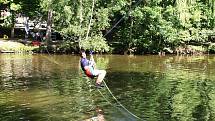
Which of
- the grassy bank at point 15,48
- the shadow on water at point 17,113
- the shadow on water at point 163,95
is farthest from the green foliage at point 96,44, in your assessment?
the shadow on water at point 17,113

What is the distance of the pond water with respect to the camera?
26469 millimetres

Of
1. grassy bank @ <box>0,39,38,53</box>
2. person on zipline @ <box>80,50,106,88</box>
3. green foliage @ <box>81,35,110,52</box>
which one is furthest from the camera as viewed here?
grassy bank @ <box>0,39,38,53</box>

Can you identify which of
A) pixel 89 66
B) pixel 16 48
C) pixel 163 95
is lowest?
pixel 163 95

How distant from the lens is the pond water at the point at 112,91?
2647 centimetres

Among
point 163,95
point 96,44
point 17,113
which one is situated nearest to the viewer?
point 17,113

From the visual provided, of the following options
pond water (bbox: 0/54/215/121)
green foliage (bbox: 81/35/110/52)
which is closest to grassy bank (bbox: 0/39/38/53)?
green foliage (bbox: 81/35/110/52)

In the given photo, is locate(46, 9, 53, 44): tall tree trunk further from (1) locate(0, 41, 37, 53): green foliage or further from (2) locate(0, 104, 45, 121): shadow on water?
(2) locate(0, 104, 45, 121): shadow on water

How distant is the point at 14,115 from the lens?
26297 mm

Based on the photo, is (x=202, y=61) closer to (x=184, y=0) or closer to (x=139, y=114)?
(x=184, y=0)

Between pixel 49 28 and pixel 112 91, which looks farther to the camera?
pixel 49 28

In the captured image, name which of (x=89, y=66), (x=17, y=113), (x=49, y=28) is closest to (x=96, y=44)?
(x=49, y=28)

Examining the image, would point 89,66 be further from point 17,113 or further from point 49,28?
point 49,28

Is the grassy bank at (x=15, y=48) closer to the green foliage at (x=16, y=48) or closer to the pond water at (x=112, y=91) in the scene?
the green foliage at (x=16, y=48)

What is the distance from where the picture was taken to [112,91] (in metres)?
34.1
